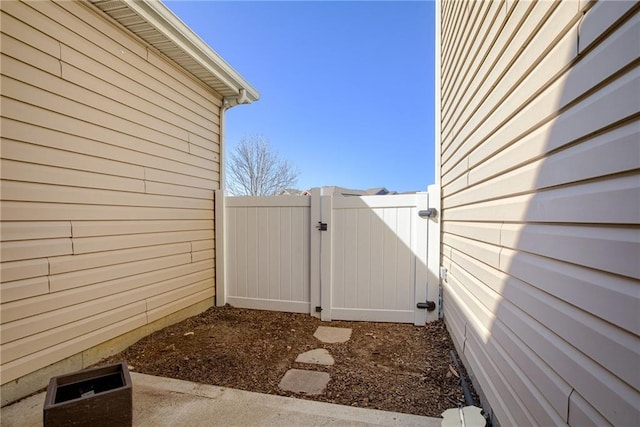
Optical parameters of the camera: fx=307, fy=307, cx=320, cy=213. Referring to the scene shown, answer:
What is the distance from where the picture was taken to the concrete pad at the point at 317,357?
2.63 metres

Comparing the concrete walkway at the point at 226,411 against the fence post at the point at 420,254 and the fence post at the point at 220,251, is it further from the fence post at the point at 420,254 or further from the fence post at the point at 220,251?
the fence post at the point at 220,251

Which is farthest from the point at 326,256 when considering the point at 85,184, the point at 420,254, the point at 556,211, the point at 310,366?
the point at 556,211

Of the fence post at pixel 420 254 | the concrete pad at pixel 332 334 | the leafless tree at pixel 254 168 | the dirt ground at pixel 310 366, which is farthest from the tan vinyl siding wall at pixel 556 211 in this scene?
the leafless tree at pixel 254 168

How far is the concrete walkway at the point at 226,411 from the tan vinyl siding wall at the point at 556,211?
78cm

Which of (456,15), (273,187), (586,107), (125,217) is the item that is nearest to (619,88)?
(586,107)

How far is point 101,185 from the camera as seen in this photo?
2656 millimetres

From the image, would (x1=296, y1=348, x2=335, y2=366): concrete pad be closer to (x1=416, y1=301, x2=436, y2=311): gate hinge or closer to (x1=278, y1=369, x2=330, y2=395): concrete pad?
(x1=278, y1=369, x2=330, y2=395): concrete pad

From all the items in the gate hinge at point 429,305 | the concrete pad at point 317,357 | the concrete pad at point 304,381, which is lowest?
the concrete pad at point 317,357

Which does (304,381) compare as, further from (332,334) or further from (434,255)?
(434,255)

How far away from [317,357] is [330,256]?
48.4 inches

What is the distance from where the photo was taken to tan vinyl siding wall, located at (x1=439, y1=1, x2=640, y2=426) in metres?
0.81

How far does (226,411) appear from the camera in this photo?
76.9 inches

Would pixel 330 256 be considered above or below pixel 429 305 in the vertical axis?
above

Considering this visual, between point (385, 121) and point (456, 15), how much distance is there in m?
8.50
